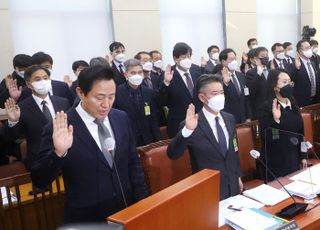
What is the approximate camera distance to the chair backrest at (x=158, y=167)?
2404 millimetres

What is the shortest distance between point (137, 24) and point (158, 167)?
14.1 ft

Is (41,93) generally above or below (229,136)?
above

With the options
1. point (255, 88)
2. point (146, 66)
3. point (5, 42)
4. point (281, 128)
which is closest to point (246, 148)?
point (281, 128)

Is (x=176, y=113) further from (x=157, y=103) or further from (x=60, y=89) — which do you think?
(x=60, y=89)

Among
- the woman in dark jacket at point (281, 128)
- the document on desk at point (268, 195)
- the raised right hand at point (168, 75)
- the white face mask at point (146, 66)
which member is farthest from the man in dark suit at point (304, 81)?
the document on desk at point (268, 195)

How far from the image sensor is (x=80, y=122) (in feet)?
5.39

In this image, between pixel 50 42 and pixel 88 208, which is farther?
pixel 50 42

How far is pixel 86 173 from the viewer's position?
164 centimetres

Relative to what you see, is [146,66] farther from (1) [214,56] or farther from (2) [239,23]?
(2) [239,23]

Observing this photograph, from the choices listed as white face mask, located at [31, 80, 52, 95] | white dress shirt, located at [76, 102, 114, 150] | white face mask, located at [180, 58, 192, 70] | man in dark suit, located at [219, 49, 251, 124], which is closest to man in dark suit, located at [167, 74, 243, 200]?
white dress shirt, located at [76, 102, 114, 150]

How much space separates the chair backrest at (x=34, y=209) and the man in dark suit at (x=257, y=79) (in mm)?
2595

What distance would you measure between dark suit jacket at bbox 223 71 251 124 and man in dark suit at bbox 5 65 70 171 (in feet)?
6.31

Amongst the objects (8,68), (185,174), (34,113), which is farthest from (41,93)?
(8,68)

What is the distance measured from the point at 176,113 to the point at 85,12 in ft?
9.83
